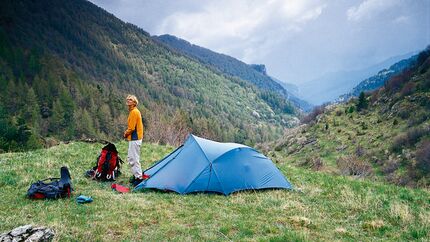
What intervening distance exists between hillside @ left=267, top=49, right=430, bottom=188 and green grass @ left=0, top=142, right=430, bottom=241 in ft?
75.8

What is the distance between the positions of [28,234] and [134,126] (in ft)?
20.9

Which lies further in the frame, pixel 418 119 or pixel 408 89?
pixel 408 89

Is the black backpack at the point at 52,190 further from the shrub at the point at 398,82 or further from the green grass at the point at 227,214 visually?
the shrub at the point at 398,82

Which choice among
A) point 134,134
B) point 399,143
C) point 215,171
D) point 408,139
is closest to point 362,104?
point 408,139

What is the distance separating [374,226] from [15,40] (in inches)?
7542

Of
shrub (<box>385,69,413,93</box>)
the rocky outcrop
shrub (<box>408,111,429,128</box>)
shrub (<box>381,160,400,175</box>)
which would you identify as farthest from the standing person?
shrub (<box>385,69,413,93</box>)

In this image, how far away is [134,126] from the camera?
516 inches

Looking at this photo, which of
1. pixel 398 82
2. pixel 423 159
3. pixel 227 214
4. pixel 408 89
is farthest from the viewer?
pixel 398 82

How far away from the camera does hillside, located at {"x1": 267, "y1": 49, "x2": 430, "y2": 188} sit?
40.9 metres

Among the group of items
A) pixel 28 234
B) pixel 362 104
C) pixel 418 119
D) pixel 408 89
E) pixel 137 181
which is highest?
pixel 408 89

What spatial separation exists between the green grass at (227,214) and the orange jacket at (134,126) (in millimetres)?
1981

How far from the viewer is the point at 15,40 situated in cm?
17050

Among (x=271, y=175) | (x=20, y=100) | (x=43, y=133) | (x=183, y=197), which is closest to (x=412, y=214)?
(x=271, y=175)

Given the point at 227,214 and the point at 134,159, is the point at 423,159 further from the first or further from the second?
the point at 227,214
